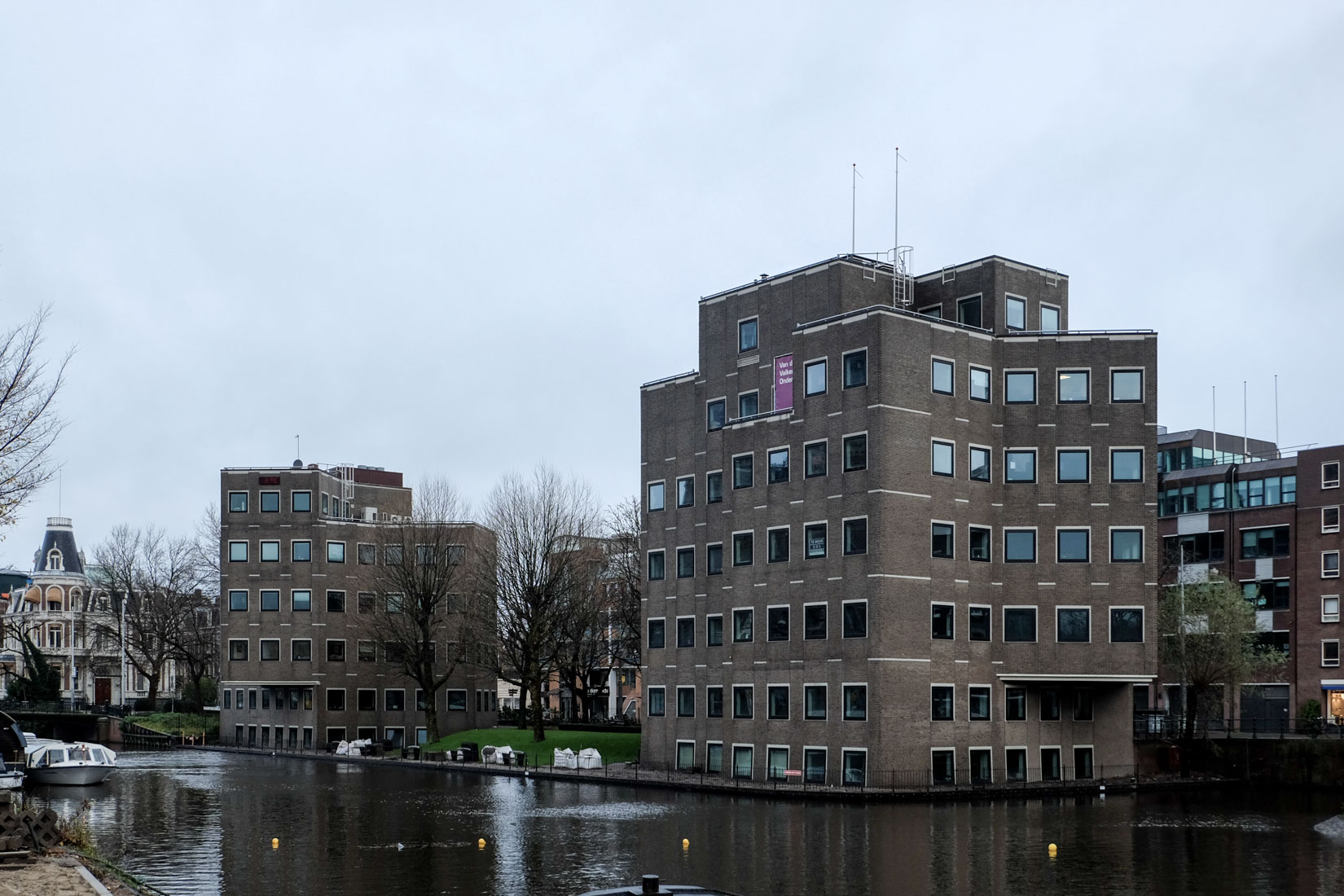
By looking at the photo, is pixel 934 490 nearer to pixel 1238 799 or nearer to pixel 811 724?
pixel 811 724

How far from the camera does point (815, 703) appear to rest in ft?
214

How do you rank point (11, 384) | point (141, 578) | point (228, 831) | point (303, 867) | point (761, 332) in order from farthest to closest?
point (141, 578), point (761, 332), point (228, 831), point (303, 867), point (11, 384)

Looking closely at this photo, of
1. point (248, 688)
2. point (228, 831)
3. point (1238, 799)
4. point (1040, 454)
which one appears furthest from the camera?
point (248, 688)

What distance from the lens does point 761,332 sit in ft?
238

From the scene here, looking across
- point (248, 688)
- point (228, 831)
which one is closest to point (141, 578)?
point (248, 688)

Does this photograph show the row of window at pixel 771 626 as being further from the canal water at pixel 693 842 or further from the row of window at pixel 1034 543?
the canal water at pixel 693 842

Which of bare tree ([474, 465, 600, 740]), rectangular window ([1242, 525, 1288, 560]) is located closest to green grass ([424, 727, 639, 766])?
bare tree ([474, 465, 600, 740])

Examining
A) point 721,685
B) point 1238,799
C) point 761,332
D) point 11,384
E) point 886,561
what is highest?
point 761,332

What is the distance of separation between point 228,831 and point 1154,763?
47236mm

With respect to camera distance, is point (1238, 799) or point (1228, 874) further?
point (1238, 799)

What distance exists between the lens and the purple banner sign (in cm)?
6950

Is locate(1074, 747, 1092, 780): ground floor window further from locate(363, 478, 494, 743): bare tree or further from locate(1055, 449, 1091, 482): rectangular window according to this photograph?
locate(363, 478, 494, 743): bare tree

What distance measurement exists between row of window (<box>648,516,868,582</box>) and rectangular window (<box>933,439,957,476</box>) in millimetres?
4685

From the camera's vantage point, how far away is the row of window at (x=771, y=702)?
63156 mm
